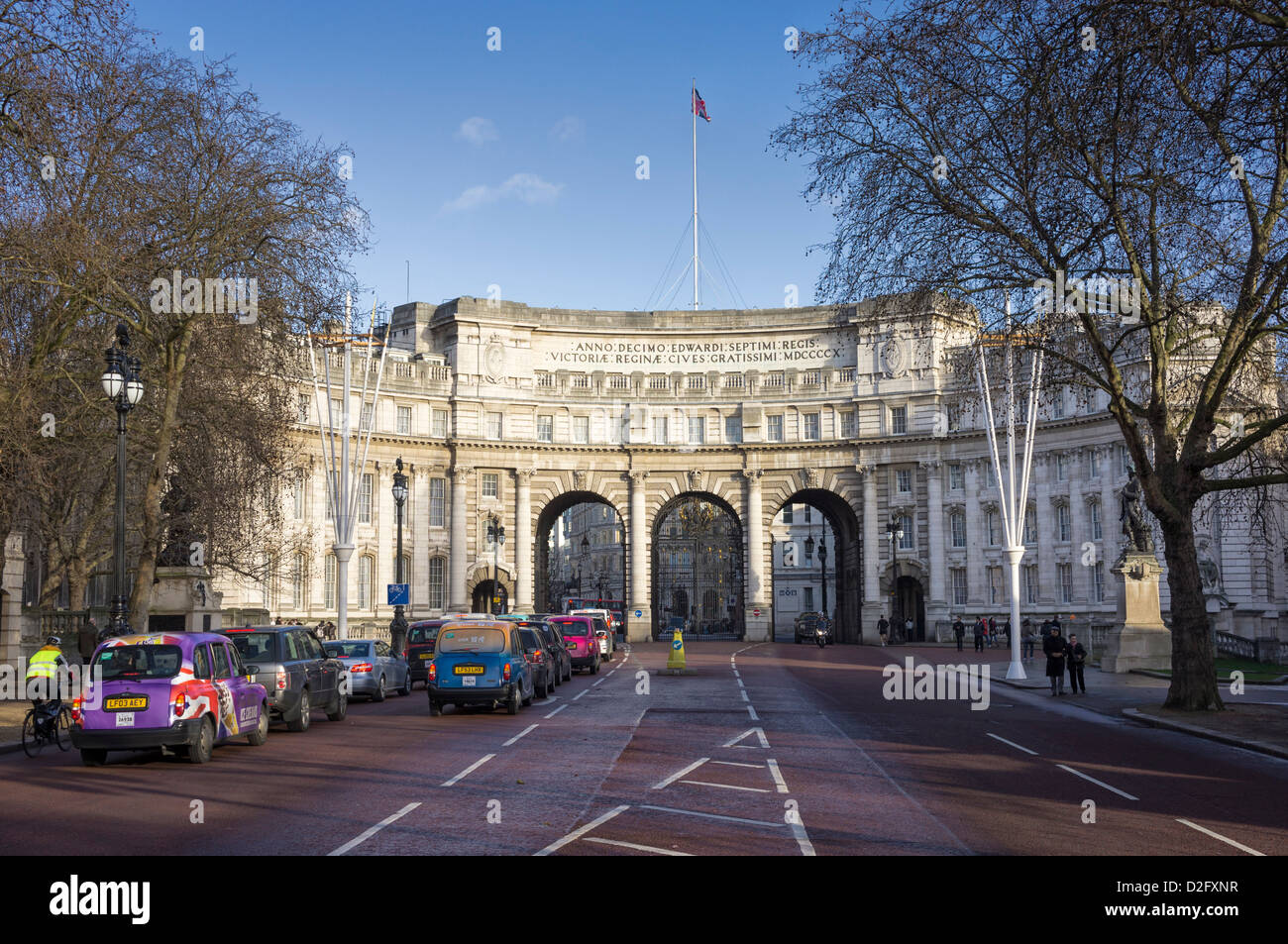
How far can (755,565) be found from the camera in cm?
7294

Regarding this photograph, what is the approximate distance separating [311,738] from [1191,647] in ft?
57.2

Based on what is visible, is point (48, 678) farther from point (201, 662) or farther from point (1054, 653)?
point (1054, 653)

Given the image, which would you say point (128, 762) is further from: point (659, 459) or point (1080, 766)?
point (659, 459)

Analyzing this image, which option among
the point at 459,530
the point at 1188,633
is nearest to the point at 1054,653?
the point at 1188,633

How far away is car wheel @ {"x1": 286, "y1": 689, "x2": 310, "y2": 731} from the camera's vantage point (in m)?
22.3

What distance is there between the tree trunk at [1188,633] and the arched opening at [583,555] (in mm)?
50835

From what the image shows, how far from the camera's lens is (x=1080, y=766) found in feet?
55.3

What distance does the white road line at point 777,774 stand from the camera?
14391 millimetres

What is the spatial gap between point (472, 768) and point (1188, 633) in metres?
15.9

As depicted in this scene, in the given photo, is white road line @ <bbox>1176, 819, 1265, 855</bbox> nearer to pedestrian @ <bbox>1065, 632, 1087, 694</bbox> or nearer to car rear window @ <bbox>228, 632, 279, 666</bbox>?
car rear window @ <bbox>228, 632, 279, 666</bbox>

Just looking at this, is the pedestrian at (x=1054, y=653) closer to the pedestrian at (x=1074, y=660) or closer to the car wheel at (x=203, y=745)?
the pedestrian at (x=1074, y=660)

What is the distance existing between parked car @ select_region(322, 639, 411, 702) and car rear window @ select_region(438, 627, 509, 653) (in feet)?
18.6

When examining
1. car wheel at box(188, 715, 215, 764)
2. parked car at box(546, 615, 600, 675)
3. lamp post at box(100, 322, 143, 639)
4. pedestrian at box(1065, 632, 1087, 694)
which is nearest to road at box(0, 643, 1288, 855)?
car wheel at box(188, 715, 215, 764)
